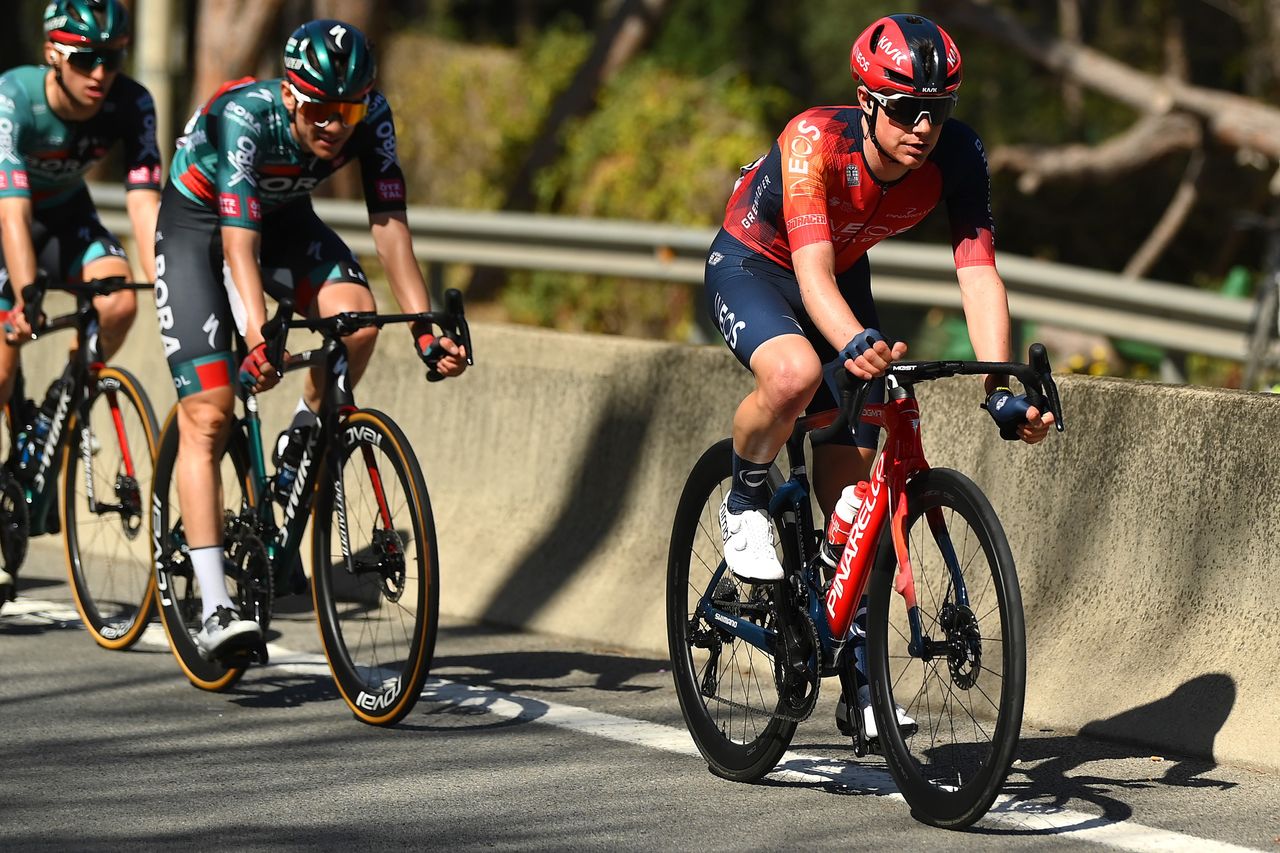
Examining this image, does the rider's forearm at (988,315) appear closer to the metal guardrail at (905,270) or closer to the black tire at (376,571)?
the black tire at (376,571)

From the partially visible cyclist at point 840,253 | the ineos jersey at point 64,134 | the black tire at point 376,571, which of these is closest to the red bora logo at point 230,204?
the black tire at point 376,571

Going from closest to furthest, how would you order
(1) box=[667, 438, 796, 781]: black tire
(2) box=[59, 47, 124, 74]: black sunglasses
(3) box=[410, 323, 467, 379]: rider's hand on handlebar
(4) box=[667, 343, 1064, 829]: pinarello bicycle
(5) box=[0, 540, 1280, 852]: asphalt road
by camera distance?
(4) box=[667, 343, 1064, 829]: pinarello bicycle → (5) box=[0, 540, 1280, 852]: asphalt road → (1) box=[667, 438, 796, 781]: black tire → (3) box=[410, 323, 467, 379]: rider's hand on handlebar → (2) box=[59, 47, 124, 74]: black sunglasses

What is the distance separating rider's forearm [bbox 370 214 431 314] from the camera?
6.47 metres

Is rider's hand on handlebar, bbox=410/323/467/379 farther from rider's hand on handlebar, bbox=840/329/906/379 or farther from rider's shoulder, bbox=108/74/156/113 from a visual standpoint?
rider's shoulder, bbox=108/74/156/113

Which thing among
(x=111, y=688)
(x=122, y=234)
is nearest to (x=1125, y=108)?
(x=122, y=234)

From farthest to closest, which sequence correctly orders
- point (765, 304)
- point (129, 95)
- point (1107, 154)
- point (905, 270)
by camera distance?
point (1107, 154) < point (905, 270) < point (129, 95) < point (765, 304)

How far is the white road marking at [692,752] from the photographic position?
480 centimetres

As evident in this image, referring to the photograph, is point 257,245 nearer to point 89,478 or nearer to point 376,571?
point 376,571

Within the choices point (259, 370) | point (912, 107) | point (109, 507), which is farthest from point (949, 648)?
point (109, 507)

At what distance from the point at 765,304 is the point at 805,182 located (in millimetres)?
381

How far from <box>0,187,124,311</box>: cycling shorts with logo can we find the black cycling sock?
A: 3.58 m

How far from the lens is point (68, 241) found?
8055 millimetres

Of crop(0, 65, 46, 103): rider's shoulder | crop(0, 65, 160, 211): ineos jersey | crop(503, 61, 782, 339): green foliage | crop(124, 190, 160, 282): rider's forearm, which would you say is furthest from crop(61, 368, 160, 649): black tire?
crop(503, 61, 782, 339): green foliage

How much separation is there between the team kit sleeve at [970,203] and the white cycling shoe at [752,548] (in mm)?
867
